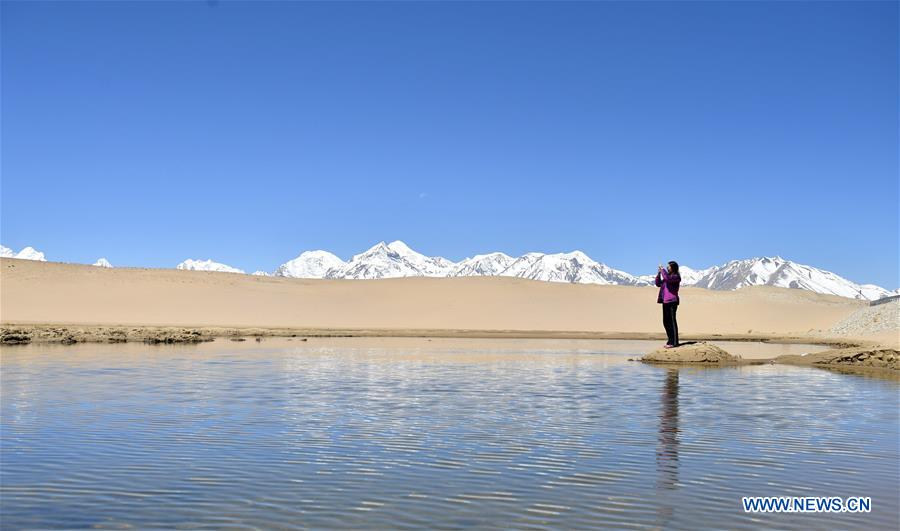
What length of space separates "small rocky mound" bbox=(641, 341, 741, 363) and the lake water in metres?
8.77

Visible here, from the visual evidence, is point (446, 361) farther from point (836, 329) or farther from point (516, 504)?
point (836, 329)

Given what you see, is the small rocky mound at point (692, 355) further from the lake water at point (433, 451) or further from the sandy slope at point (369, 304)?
the sandy slope at point (369, 304)

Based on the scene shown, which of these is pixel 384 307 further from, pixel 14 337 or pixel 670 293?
pixel 670 293

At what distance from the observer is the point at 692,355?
32.3 m

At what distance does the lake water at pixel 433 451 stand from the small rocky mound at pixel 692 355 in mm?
8773

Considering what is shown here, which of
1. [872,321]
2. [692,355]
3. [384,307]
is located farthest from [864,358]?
[384,307]

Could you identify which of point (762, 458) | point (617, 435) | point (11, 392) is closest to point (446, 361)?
point (11, 392)

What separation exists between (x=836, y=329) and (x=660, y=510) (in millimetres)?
55437

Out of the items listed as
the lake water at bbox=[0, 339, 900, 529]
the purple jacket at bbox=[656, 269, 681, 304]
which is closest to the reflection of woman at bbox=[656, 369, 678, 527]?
the lake water at bbox=[0, 339, 900, 529]

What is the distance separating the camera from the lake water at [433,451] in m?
8.16

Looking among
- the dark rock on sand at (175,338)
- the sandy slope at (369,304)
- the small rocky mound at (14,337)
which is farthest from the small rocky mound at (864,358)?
the sandy slope at (369,304)

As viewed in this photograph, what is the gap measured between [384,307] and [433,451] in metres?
77.0

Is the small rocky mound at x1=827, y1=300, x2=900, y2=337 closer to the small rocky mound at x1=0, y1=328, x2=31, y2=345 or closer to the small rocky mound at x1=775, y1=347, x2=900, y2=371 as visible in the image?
the small rocky mound at x1=775, y1=347, x2=900, y2=371

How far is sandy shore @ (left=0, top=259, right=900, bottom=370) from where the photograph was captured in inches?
2749
